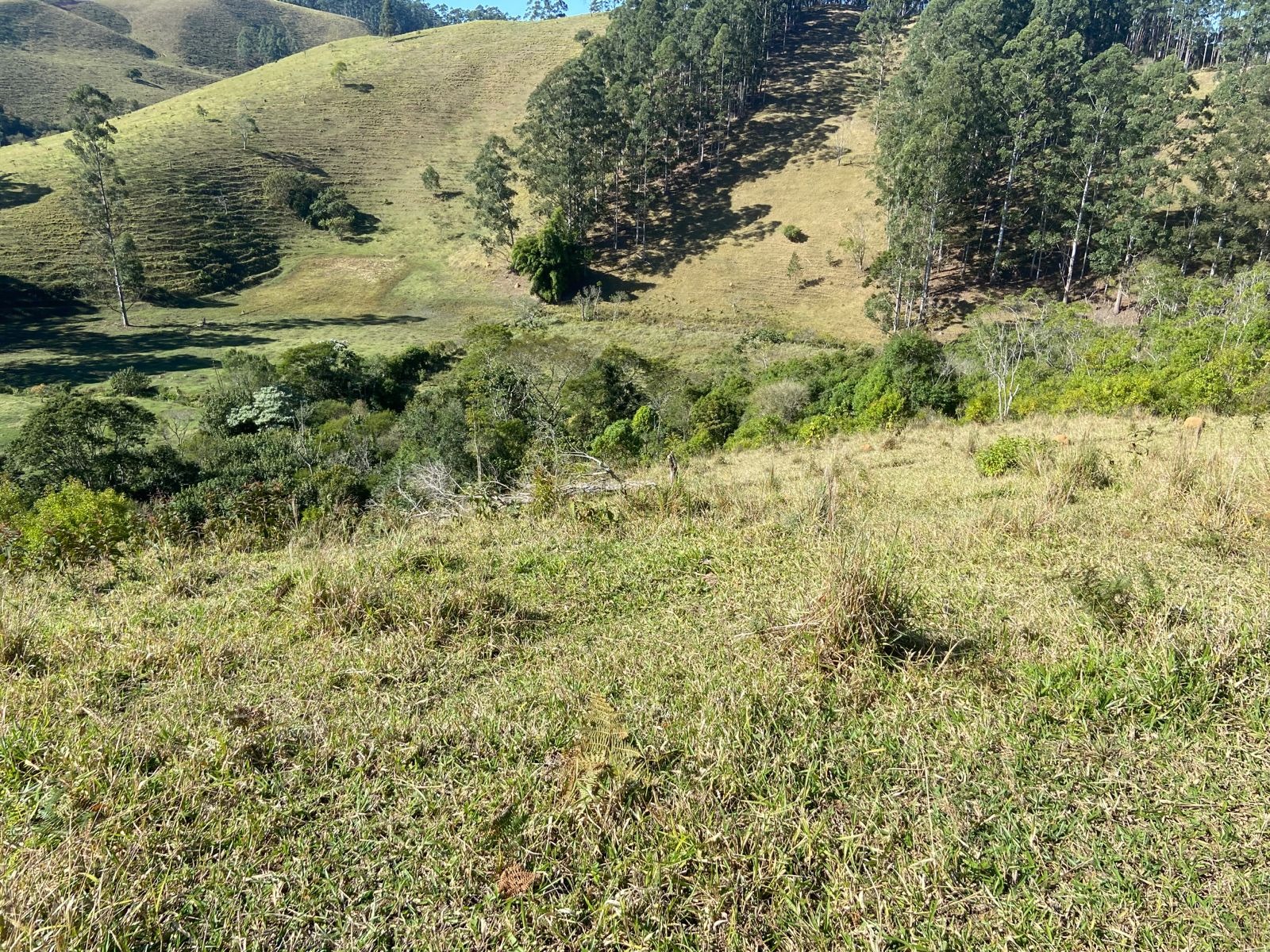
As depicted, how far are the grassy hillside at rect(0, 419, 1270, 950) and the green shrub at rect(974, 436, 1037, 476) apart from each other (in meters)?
3.52

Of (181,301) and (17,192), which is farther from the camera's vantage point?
(17,192)

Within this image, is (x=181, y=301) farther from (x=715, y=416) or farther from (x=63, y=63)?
(x=63, y=63)

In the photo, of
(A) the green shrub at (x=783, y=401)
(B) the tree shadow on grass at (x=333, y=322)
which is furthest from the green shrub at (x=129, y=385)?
(A) the green shrub at (x=783, y=401)

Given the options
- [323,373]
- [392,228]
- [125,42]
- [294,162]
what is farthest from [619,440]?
[125,42]

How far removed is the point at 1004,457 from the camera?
845cm

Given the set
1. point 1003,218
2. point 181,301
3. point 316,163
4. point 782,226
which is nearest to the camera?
point 1003,218

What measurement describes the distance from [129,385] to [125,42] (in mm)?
130125

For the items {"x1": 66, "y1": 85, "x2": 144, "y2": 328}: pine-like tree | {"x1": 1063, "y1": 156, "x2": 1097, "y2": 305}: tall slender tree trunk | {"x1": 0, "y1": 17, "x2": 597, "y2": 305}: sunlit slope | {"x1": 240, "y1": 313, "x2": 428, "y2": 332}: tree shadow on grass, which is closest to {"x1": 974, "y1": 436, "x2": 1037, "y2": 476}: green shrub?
{"x1": 1063, "y1": 156, "x2": 1097, "y2": 305}: tall slender tree trunk

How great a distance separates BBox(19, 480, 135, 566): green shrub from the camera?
6.29 meters

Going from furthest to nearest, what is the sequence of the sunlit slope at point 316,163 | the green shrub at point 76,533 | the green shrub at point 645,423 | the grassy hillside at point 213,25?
the grassy hillside at point 213,25 < the sunlit slope at point 316,163 < the green shrub at point 645,423 < the green shrub at point 76,533

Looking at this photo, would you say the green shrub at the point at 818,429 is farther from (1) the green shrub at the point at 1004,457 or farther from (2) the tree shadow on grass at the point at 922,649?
(2) the tree shadow on grass at the point at 922,649

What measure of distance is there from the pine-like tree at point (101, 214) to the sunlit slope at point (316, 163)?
259 cm

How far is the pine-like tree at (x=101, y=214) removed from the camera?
47.6 meters

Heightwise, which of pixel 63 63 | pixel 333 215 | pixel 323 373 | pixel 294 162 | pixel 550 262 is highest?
pixel 63 63
